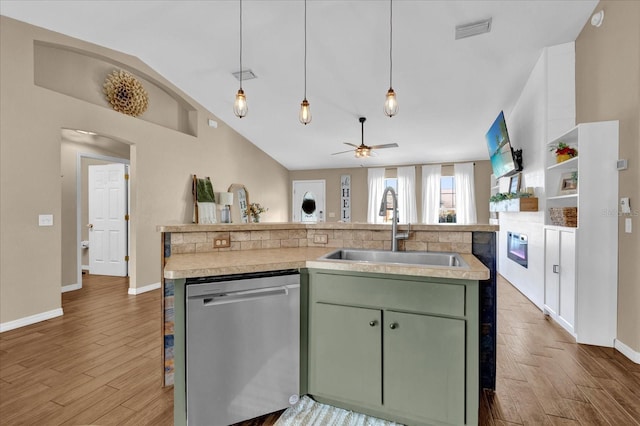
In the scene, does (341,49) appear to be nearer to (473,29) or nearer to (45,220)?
(473,29)

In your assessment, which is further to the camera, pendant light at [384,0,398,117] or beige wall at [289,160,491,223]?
beige wall at [289,160,491,223]

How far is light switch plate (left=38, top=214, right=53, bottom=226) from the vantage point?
11.0 feet

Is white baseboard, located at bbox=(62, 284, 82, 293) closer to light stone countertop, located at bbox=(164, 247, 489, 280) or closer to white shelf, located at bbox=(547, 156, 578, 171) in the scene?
light stone countertop, located at bbox=(164, 247, 489, 280)

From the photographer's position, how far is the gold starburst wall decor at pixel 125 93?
4.23 m

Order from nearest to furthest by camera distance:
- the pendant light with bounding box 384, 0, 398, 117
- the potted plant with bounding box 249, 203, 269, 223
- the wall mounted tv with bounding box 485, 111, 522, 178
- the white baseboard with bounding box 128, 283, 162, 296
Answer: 1. the pendant light with bounding box 384, 0, 398, 117
2. the wall mounted tv with bounding box 485, 111, 522, 178
3. the white baseboard with bounding box 128, 283, 162, 296
4. the potted plant with bounding box 249, 203, 269, 223

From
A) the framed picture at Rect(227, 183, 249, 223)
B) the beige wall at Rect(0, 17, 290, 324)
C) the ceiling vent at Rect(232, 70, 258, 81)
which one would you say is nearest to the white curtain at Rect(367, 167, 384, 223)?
the framed picture at Rect(227, 183, 249, 223)

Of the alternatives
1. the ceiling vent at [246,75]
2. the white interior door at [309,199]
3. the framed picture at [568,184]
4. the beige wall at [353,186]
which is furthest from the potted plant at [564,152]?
the white interior door at [309,199]

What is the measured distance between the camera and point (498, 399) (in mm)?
1879

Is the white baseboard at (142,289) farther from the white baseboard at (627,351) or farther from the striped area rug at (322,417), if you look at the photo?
the white baseboard at (627,351)

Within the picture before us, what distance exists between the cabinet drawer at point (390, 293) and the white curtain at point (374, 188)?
269 inches

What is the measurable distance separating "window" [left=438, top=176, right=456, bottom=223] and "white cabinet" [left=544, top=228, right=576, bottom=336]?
4.47 m

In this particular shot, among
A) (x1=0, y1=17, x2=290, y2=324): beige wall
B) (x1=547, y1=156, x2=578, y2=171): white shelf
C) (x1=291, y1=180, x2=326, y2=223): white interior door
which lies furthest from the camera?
(x1=291, y1=180, x2=326, y2=223): white interior door

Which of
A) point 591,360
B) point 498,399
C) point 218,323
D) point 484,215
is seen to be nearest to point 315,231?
point 218,323

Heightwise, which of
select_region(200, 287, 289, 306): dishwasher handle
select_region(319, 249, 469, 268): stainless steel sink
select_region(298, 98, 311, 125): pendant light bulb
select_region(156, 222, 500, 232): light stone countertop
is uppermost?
select_region(298, 98, 311, 125): pendant light bulb
